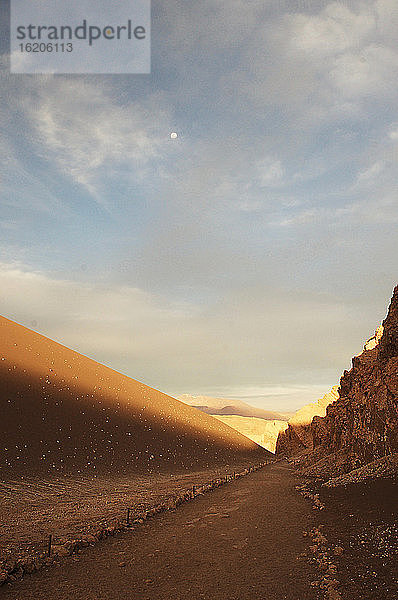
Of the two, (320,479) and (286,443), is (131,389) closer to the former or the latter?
(320,479)

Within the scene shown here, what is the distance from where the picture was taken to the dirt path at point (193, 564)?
807cm

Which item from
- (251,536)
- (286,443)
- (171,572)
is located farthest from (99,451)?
(286,443)

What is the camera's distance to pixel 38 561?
9.68 metres

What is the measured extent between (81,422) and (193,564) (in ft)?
88.8

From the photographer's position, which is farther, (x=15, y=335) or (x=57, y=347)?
(x=57, y=347)

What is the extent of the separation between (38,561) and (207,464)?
33001mm

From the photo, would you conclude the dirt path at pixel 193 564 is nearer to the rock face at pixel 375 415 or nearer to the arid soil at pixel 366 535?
the arid soil at pixel 366 535

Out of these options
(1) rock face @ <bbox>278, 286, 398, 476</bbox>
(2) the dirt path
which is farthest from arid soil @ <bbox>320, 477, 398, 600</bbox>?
(1) rock face @ <bbox>278, 286, 398, 476</bbox>

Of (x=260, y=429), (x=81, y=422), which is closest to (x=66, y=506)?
(x=81, y=422)

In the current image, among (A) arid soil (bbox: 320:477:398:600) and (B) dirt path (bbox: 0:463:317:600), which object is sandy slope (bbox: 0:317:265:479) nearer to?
(B) dirt path (bbox: 0:463:317:600)

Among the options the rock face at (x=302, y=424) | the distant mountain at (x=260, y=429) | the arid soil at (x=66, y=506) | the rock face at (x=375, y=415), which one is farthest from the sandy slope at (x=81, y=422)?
the distant mountain at (x=260, y=429)

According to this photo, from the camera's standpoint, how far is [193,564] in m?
9.81

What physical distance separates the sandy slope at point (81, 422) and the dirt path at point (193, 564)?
45.3 ft

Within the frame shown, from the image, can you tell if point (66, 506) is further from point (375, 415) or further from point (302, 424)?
point (302, 424)
